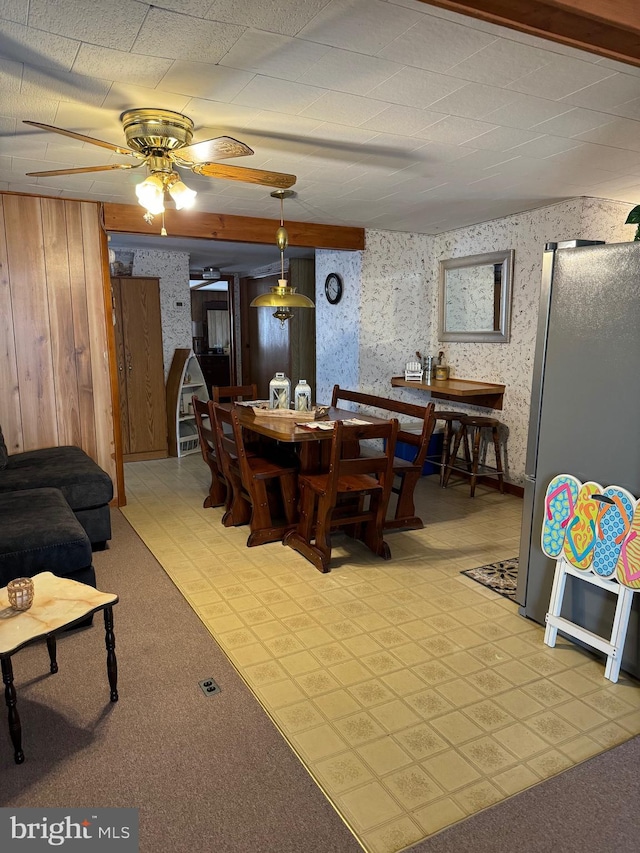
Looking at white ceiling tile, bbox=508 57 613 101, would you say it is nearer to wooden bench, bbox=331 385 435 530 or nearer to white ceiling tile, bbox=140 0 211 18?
white ceiling tile, bbox=140 0 211 18

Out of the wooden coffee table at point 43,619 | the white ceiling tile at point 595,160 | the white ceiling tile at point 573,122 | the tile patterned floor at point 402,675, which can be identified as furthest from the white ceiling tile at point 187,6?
the tile patterned floor at point 402,675

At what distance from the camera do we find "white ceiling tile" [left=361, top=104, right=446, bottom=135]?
99.2 inches

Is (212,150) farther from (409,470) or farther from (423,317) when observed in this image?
(423,317)

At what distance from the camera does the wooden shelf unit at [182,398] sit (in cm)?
619

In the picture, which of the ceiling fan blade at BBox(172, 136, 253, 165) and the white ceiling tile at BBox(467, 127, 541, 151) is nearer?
the ceiling fan blade at BBox(172, 136, 253, 165)

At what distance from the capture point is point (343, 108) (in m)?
2.49

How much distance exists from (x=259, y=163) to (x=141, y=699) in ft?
9.31

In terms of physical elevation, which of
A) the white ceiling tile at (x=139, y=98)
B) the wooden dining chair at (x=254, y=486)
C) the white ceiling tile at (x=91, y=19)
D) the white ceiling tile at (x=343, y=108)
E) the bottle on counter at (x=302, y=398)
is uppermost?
the white ceiling tile at (x=343, y=108)

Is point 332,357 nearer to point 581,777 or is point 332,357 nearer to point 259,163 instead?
point 259,163

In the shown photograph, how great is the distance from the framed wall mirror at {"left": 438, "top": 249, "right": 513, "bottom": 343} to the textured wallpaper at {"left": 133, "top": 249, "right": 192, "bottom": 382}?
3.06 metres

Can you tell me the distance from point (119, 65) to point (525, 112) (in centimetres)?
171

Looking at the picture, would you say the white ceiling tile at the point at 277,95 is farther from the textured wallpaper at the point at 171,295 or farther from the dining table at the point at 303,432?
the textured wallpaper at the point at 171,295

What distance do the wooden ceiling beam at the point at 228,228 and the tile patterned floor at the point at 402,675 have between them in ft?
7.97

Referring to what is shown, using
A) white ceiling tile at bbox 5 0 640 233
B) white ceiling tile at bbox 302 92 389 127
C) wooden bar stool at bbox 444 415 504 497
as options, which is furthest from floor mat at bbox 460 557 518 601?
white ceiling tile at bbox 302 92 389 127
